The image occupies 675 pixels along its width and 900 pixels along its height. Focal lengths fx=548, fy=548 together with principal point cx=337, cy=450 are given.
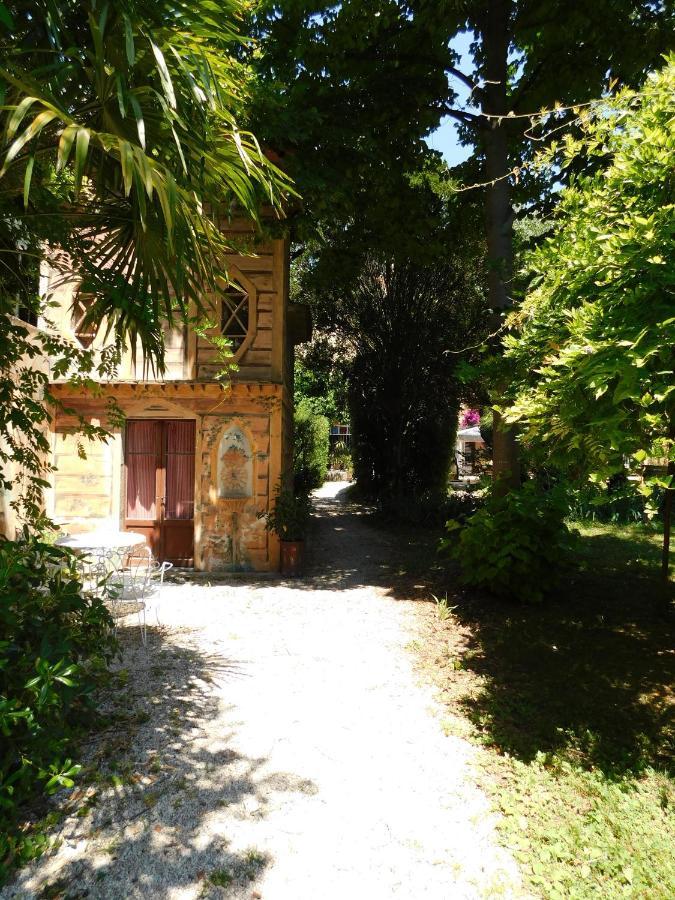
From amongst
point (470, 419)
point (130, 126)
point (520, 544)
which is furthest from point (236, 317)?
point (470, 419)

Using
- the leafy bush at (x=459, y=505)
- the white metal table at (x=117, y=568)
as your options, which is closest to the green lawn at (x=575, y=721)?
the white metal table at (x=117, y=568)

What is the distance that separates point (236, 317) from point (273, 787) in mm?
7316

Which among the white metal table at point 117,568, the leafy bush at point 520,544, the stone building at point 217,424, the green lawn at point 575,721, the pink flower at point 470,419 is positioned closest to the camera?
the green lawn at point 575,721

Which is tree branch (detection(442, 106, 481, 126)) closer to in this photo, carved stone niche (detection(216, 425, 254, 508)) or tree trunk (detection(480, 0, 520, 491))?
tree trunk (detection(480, 0, 520, 491))

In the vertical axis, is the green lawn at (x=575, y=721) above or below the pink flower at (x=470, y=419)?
below

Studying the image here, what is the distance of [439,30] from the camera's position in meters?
7.55

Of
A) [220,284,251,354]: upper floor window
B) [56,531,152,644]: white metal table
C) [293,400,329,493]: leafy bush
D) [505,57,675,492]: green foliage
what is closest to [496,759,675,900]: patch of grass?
[505,57,675,492]: green foliage

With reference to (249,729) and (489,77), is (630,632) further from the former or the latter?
(489,77)

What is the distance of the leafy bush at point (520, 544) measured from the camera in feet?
22.1

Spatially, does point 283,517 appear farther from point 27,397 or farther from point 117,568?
point 27,397

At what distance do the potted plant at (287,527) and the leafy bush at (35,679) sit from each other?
5300 mm

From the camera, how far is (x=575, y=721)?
4.26 m

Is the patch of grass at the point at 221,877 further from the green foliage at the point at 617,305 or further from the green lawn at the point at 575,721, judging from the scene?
the green foliage at the point at 617,305

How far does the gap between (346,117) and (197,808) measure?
347 inches
